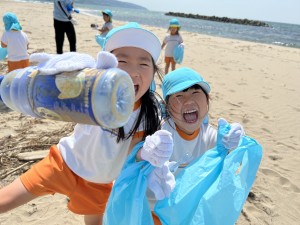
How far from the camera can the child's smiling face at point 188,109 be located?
1846 millimetres

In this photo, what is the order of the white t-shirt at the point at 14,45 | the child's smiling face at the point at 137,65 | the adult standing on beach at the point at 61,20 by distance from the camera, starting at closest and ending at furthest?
the child's smiling face at the point at 137,65 < the white t-shirt at the point at 14,45 < the adult standing on beach at the point at 61,20

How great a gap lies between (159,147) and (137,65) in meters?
0.46

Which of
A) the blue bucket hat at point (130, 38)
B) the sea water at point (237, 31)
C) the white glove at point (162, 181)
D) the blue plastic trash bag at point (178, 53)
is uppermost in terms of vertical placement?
the blue bucket hat at point (130, 38)

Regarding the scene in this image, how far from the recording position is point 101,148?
1.67 m

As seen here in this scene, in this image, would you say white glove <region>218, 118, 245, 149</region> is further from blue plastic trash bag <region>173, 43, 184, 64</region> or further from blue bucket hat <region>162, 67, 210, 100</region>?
blue plastic trash bag <region>173, 43, 184, 64</region>

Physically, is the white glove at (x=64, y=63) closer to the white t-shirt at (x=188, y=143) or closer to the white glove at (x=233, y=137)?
the white t-shirt at (x=188, y=143)

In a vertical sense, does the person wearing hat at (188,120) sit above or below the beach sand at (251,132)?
above

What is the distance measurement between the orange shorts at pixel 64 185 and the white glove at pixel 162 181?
1.54 feet

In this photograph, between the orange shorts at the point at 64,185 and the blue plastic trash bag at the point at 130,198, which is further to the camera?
the orange shorts at the point at 64,185

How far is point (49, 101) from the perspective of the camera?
4.26ft

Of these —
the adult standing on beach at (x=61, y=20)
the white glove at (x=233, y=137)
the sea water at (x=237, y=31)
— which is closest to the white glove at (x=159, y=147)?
the white glove at (x=233, y=137)

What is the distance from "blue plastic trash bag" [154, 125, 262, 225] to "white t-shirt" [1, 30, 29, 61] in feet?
13.0

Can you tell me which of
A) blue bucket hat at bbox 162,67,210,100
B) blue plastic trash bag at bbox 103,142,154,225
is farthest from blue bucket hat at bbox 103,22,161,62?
blue plastic trash bag at bbox 103,142,154,225

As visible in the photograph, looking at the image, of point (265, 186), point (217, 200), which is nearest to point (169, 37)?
point (265, 186)
